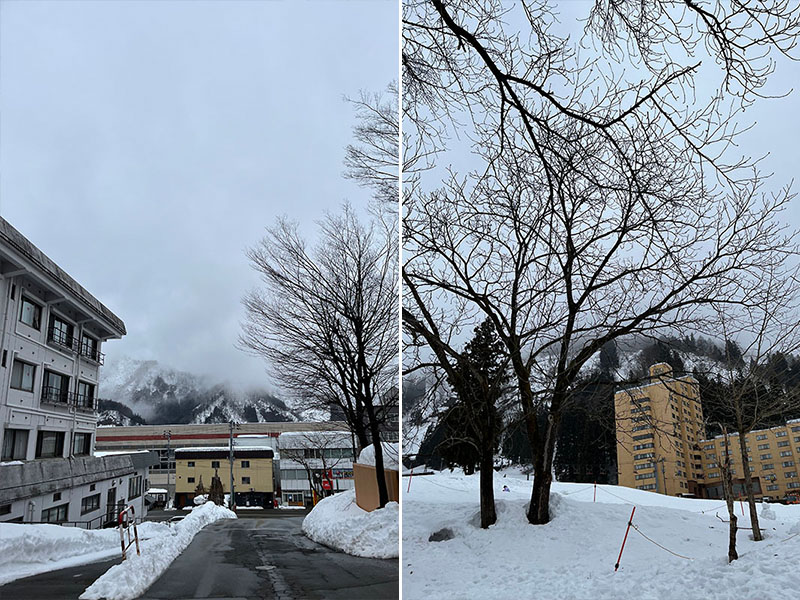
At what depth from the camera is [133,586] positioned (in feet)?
2.99

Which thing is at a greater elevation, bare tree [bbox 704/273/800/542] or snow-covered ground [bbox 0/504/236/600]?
bare tree [bbox 704/273/800/542]

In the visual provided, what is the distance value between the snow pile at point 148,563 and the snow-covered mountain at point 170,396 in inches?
7.4

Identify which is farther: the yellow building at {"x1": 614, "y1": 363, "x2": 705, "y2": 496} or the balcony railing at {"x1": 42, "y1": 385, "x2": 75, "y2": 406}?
the yellow building at {"x1": 614, "y1": 363, "x2": 705, "y2": 496}

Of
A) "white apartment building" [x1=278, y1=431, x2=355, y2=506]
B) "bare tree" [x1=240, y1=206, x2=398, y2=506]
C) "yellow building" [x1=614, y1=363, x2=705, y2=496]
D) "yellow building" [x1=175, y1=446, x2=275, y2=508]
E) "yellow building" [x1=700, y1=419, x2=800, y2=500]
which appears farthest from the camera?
"yellow building" [x1=614, y1=363, x2=705, y2=496]

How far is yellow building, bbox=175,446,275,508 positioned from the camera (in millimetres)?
1046

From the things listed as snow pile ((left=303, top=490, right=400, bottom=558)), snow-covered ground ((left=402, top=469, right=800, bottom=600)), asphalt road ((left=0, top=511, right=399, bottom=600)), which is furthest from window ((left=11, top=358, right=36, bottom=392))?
snow-covered ground ((left=402, top=469, right=800, bottom=600))

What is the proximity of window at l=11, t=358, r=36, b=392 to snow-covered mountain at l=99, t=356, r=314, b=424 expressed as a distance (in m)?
0.14

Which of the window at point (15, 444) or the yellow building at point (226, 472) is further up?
the window at point (15, 444)

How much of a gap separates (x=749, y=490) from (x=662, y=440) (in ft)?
0.84

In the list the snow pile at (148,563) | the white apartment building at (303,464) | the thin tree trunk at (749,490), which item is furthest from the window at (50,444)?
the thin tree trunk at (749,490)

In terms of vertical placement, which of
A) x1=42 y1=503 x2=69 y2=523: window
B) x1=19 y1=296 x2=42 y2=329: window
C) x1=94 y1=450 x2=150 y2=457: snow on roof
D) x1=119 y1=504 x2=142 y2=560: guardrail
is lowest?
x1=119 y1=504 x2=142 y2=560: guardrail

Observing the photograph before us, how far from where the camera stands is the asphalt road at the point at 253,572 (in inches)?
35.6

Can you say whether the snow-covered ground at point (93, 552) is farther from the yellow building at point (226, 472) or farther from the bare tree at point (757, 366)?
the bare tree at point (757, 366)

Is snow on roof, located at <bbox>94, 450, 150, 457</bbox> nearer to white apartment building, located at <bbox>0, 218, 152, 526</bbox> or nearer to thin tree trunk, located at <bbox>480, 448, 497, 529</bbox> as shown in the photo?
white apartment building, located at <bbox>0, 218, 152, 526</bbox>
